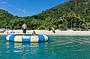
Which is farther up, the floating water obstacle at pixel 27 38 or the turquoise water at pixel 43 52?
the floating water obstacle at pixel 27 38

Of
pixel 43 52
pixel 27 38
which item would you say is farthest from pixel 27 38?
pixel 43 52

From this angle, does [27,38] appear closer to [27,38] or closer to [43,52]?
[27,38]

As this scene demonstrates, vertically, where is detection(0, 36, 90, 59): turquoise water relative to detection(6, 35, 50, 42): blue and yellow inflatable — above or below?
below

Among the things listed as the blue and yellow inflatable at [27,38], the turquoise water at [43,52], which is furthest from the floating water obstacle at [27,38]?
the turquoise water at [43,52]

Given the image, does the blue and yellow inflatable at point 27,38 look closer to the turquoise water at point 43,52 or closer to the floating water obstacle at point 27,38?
the floating water obstacle at point 27,38

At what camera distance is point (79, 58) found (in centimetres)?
784

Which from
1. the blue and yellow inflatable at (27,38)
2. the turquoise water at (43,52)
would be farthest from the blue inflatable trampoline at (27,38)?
the turquoise water at (43,52)

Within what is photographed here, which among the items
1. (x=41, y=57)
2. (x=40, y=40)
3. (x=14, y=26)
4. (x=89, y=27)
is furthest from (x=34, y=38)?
(x=14, y=26)

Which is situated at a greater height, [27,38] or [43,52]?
[27,38]

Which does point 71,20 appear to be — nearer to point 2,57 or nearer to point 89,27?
point 89,27

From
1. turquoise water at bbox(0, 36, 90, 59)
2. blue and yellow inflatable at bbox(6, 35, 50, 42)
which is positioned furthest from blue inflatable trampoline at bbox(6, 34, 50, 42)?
turquoise water at bbox(0, 36, 90, 59)

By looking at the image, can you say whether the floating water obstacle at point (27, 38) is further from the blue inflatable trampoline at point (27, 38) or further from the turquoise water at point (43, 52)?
the turquoise water at point (43, 52)

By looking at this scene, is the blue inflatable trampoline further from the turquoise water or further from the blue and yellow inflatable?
the turquoise water

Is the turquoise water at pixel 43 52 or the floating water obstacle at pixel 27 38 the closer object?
the turquoise water at pixel 43 52
